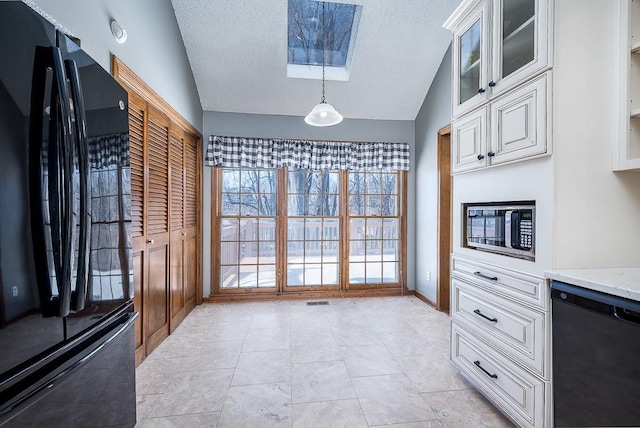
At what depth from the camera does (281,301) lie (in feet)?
12.6

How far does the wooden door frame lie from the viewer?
11.3ft

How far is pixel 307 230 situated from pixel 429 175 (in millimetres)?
1756

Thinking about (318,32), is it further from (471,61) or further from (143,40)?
(471,61)

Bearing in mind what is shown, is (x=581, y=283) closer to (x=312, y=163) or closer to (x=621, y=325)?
(x=621, y=325)

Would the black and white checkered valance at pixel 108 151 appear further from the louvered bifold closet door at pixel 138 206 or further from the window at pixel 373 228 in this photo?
the window at pixel 373 228

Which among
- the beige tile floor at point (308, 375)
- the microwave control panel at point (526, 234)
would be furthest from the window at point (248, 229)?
the microwave control panel at point (526, 234)

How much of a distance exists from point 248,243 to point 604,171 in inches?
137

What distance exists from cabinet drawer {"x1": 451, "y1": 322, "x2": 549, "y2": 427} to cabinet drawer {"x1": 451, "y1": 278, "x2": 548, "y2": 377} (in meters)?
0.07

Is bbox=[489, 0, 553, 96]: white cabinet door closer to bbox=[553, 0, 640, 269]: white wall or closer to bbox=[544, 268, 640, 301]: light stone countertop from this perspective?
bbox=[553, 0, 640, 269]: white wall

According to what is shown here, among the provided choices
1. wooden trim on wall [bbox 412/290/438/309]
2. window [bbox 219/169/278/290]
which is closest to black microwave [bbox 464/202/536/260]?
wooden trim on wall [bbox 412/290/438/309]

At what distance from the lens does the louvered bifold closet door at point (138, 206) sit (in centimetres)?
216

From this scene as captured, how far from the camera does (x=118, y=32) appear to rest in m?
1.86

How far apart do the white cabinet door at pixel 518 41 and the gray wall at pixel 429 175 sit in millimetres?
1617

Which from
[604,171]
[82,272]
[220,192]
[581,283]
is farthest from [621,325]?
[220,192]
